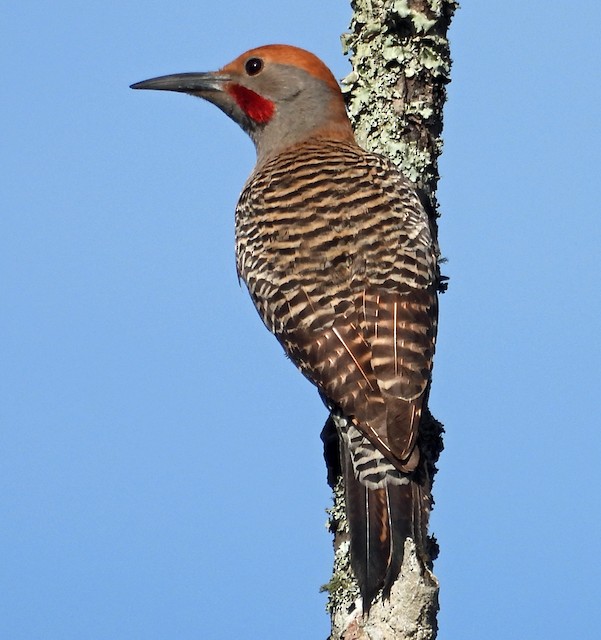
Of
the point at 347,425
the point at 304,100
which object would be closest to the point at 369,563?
the point at 347,425

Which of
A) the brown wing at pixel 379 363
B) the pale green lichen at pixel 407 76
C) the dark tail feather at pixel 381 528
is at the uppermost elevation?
the pale green lichen at pixel 407 76

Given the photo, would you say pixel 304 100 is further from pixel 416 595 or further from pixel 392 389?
pixel 416 595

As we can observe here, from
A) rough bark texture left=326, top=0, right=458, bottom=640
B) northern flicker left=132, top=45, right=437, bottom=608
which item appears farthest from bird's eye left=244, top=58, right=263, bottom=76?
rough bark texture left=326, top=0, right=458, bottom=640

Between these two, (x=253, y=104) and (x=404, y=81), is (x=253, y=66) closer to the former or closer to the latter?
(x=253, y=104)

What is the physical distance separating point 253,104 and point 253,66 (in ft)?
0.64

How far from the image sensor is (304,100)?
5973 mm

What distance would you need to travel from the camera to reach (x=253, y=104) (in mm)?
6141

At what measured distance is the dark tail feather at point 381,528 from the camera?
4355mm

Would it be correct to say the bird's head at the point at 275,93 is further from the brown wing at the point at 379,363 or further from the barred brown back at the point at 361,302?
the brown wing at the point at 379,363

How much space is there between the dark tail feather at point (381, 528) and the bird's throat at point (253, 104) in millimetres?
2308

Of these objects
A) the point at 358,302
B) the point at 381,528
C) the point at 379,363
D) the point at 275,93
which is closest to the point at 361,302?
the point at 358,302

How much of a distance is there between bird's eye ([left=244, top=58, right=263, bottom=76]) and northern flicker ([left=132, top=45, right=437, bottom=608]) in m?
0.47

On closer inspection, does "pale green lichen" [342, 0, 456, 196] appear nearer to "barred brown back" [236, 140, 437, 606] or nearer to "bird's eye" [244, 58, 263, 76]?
"barred brown back" [236, 140, 437, 606]

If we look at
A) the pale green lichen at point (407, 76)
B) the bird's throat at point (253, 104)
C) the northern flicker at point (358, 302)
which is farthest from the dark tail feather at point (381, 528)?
the bird's throat at point (253, 104)
